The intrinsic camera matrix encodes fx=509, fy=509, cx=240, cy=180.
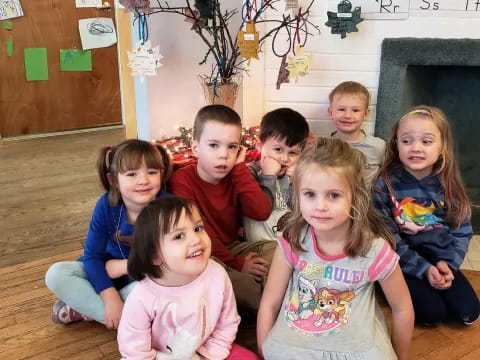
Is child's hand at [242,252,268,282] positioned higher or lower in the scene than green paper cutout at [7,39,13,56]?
lower

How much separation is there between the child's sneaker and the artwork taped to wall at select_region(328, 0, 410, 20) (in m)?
1.56

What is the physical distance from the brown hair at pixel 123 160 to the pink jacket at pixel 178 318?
39cm

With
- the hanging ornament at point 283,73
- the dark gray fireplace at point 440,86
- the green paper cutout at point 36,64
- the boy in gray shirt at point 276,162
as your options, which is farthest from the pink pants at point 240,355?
the green paper cutout at point 36,64

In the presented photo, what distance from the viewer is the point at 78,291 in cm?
154

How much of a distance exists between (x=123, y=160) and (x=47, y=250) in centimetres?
85

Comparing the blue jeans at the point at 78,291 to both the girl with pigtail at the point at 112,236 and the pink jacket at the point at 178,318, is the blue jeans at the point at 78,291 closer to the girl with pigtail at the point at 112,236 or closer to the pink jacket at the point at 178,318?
the girl with pigtail at the point at 112,236

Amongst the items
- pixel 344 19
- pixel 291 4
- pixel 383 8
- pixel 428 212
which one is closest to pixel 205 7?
pixel 291 4

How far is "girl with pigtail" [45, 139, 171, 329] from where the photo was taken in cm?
147

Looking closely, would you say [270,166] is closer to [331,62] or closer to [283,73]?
[283,73]

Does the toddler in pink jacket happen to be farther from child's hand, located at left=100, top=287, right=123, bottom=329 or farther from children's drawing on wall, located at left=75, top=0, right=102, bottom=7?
children's drawing on wall, located at left=75, top=0, right=102, bottom=7

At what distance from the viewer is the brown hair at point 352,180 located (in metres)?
1.17

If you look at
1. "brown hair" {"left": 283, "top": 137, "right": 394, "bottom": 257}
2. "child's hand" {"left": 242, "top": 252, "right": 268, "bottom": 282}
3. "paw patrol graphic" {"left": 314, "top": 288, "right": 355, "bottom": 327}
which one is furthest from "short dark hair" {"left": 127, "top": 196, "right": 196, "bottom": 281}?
"child's hand" {"left": 242, "top": 252, "right": 268, "bottom": 282}

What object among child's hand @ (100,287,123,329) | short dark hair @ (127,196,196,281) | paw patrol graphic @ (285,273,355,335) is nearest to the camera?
short dark hair @ (127,196,196,281)

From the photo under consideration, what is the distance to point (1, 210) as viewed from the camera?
8.30 ft
